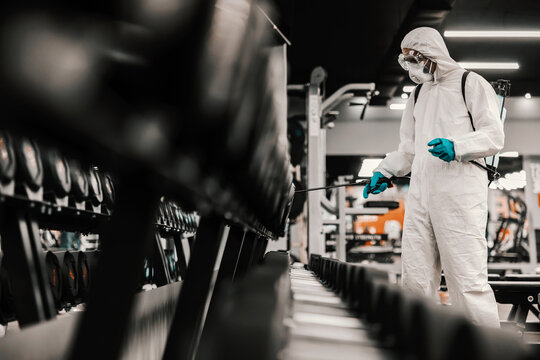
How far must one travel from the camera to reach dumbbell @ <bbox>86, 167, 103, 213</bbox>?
220 centimetres

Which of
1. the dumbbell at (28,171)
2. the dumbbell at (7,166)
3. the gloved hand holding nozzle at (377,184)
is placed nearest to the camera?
the dumbbell at (7,166)

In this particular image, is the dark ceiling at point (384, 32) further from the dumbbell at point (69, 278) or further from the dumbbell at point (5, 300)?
the dumbbell at point (5, 300)

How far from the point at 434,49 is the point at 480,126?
0.41 m

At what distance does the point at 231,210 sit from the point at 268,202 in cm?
13

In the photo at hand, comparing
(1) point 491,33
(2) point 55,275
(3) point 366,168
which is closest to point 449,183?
(2) point 55,275

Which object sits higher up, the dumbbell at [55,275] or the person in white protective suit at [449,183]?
the person in white protective suit at [449,183]

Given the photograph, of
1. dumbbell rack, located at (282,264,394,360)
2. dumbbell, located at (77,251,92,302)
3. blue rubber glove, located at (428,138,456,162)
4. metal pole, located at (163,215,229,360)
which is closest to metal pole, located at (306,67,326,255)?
dumbbell, located at (77,251,92,302)

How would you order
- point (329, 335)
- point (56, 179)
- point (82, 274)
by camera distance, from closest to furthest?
point (329, 335) → point (56, 179) → point (82, 274)

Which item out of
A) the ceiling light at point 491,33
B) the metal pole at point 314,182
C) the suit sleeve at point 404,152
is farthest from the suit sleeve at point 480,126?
the ceiling light at point 491,33

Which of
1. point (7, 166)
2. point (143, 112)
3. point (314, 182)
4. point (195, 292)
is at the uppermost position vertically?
point (314, 182)

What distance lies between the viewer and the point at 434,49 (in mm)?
2355

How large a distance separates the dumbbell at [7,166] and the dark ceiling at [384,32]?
3996 mm

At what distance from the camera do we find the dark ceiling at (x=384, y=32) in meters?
6.33

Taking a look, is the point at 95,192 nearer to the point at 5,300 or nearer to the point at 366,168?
the point at 5,300
